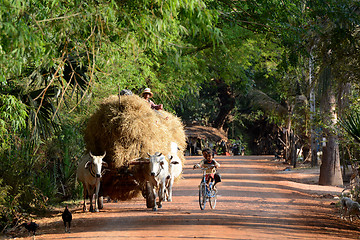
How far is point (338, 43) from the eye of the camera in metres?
11.9

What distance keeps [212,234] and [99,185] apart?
4054 mm

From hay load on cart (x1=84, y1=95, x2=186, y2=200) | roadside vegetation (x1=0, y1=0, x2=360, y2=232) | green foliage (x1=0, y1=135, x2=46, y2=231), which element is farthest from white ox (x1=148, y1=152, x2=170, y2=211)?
green foliage (x1=0, y1=135, x2=46, y2=231)

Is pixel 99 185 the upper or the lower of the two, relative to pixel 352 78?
lower

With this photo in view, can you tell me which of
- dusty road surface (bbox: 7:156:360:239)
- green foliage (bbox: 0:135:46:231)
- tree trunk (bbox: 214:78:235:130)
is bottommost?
dusty road surface (bbox: 7:156:360:239)

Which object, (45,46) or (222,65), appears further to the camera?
(222,65)

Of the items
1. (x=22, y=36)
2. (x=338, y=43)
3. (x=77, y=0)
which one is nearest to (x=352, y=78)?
(x=338, y=43)

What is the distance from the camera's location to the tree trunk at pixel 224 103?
4738 cm

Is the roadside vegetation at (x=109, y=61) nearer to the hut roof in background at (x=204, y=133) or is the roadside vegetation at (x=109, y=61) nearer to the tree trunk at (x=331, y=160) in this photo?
the tree trunk at (x=331, y=160)

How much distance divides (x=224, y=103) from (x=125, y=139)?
36.7 metres

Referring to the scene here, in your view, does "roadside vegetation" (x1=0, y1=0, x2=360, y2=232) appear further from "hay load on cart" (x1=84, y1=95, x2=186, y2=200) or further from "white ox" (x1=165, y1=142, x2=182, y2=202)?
"white ox" (x1=165, y1=142, x2=182, y2=202)

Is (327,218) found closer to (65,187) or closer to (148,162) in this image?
(148,162)

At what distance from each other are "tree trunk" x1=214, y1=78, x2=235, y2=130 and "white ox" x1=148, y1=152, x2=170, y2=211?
111 feet

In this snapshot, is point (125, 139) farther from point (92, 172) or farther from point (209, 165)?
point (209, 165)

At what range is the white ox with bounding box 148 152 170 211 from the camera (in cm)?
1220
